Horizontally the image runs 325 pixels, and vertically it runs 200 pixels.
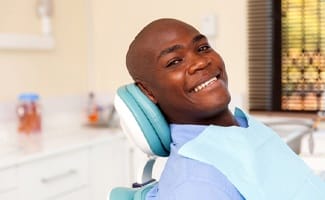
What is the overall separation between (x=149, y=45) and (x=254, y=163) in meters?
0.34

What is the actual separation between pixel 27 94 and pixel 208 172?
1.74 meters

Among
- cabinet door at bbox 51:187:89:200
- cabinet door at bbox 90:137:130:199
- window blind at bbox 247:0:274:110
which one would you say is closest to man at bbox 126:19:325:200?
cabinet door at bbox 51:187:89:200

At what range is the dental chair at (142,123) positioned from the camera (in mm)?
1052

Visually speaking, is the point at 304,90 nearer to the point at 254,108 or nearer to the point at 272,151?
the point at 254,108

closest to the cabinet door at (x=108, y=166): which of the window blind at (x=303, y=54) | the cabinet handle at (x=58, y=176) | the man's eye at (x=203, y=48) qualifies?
the cabinet handle at (x=58, y=176)

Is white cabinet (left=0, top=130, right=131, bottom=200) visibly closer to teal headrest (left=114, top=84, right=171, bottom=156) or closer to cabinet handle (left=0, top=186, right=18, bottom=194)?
cabinet handle (left=0, top=186, right=18, bottom=194)

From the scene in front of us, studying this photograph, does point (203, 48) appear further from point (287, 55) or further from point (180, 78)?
point (287, 55)

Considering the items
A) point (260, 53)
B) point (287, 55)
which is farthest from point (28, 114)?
point (287, 55)

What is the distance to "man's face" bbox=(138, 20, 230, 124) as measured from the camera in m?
1.00

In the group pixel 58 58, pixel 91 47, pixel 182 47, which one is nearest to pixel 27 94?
pixel 58 58

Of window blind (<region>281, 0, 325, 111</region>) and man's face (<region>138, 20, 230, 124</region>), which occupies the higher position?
man's face (<region>138, 20, 230, 124</region>)

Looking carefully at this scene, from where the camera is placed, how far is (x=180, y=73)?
1004 millimetres

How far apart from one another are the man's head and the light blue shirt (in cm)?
12

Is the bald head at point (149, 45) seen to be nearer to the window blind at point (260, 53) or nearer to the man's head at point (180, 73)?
the man's head at point (180, 73)
